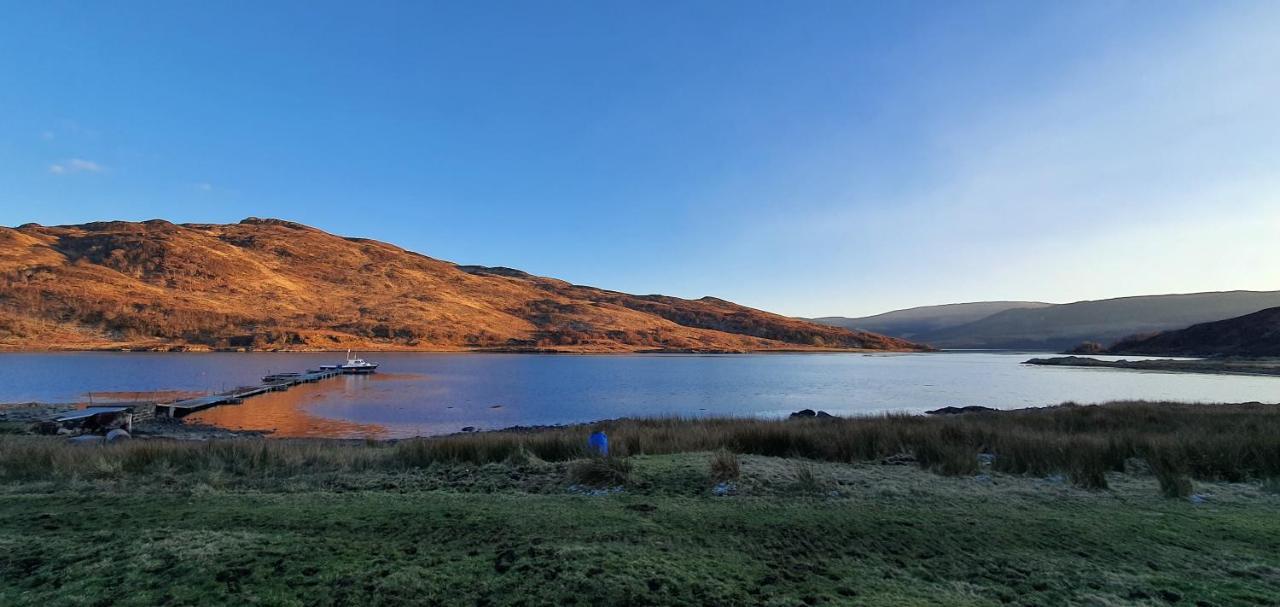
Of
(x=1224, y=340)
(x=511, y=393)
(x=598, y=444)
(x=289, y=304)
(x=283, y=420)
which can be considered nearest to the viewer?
(x=598, y=444)

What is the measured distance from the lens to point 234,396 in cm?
3700

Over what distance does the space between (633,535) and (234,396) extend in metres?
39.4

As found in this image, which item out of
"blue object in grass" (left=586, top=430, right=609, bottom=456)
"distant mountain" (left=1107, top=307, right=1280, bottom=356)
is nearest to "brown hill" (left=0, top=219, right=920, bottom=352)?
"distant mountain" (left=1107, top=307, right=1280, bottom=356)

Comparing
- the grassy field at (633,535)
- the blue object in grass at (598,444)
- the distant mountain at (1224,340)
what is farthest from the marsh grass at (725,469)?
the distant mountain at (1224,340)

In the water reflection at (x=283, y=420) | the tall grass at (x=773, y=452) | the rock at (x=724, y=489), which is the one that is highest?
the rock at (x=724, y=489)

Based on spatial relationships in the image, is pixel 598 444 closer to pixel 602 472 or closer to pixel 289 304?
pixel 602 472

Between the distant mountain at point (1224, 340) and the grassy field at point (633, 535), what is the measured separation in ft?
397

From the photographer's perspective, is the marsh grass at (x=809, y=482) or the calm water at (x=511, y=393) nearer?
the marsh grass at (x=809, y=482)

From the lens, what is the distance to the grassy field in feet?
15.0

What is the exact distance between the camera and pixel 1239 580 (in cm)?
494

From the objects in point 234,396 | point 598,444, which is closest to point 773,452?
point 598,444

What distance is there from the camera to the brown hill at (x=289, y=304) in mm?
98062

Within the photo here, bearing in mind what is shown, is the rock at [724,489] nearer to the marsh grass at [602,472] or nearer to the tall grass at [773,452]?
the marsh grass at [602,472]

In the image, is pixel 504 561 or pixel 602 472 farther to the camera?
pixel 602 472
